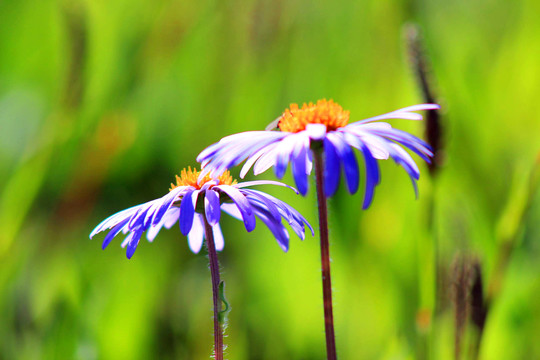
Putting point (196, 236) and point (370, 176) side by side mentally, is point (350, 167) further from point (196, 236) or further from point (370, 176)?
point (196, 236)

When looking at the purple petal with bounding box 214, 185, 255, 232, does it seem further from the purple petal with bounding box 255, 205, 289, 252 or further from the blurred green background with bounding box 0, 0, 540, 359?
the blurred green background with bounding box 0, 0, 540, 359

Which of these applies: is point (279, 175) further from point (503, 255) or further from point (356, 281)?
point (356, 281)

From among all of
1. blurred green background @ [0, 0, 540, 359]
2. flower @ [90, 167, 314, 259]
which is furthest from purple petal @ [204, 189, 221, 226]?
blurred green background @ [0, 0, 540, 359]

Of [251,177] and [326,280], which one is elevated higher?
[251,177]

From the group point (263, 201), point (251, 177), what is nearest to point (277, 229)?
point (263, 201)

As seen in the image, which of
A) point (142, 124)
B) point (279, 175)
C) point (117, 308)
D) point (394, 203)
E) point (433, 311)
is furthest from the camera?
point (142, 124)

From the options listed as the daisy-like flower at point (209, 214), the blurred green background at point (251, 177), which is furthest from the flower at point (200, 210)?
the blurred green background at point (251, 177)

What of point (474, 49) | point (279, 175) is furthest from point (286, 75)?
point (279, 175)
